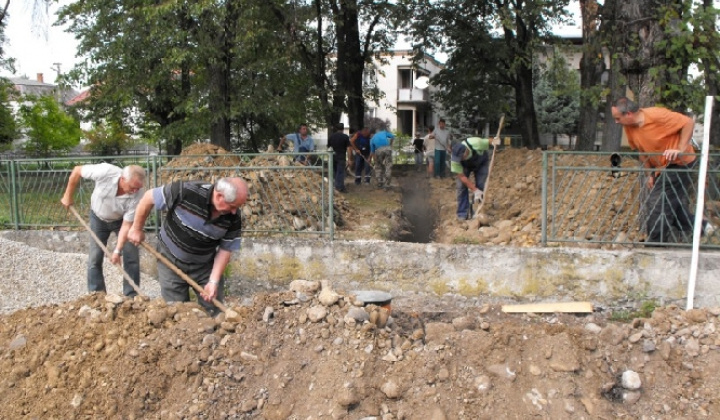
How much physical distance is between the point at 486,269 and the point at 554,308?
2.42 ft

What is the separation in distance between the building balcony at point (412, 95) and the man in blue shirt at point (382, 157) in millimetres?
28223

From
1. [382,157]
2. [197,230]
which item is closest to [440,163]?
[382,157]

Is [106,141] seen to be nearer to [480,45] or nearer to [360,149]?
[360,149]

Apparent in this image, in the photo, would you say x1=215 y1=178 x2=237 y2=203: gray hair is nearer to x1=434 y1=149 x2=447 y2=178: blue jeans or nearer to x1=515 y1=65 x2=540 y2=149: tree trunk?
x1=434 y1=149 x2=447 y2=178: blue jeans

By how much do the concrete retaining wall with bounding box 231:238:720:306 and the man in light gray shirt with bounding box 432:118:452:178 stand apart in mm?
9361

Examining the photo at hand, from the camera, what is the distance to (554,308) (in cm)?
527

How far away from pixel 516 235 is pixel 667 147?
6.05ft

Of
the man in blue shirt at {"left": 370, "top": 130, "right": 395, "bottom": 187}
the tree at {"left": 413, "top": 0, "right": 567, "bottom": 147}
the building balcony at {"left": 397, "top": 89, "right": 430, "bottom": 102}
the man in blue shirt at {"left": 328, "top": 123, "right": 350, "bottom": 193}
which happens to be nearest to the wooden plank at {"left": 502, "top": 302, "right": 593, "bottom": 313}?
the man in blue shirt at {"left": 328, "top": 123, "right": 350, "bottom": 193}

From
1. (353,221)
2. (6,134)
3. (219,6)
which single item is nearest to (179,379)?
(353,221)

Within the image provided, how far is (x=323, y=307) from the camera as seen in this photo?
3.75 m

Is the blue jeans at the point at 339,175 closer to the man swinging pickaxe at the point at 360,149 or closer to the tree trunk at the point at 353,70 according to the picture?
the man swinging pickaxe at the point at 360,149

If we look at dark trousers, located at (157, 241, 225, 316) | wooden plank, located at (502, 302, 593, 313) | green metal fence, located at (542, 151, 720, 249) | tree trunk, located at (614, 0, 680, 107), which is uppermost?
tree trunk, located at (614, 0, 680, 107)

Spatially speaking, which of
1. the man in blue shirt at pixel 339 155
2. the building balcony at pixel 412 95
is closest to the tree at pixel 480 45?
the man in blue shirt at pixel 339 155

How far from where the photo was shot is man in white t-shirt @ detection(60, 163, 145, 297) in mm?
5172
